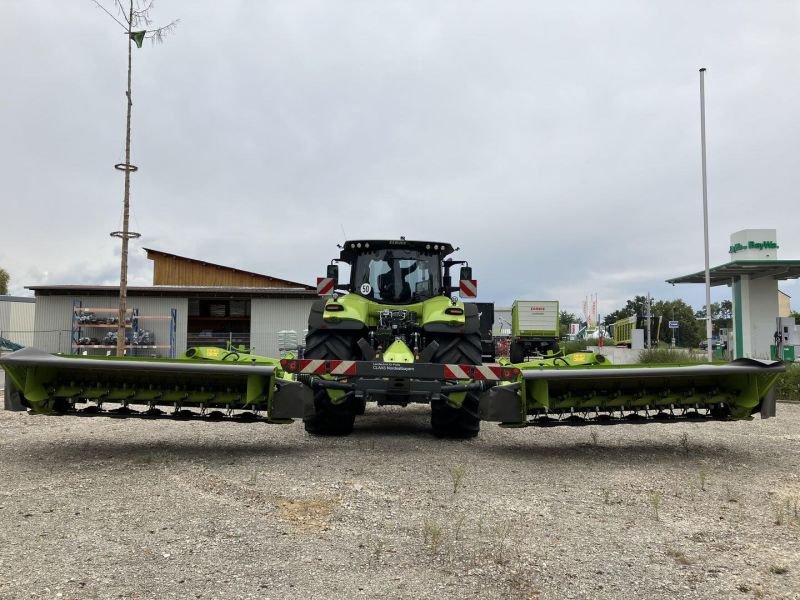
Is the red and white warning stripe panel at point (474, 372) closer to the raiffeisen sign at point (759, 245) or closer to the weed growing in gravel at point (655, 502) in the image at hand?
the weed growing in gravel at point (655, 502)

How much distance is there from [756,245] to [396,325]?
2133 centimetres

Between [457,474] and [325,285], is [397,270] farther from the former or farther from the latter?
[457,474]

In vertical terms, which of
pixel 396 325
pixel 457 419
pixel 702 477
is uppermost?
pixel 396 325

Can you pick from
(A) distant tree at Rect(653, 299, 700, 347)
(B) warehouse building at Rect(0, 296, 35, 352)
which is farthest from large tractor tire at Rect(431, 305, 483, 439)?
(A) distant tree at Rect(653, 299, 700, 347)

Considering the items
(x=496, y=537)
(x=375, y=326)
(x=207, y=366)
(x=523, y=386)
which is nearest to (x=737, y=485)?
(x=523, y=386)

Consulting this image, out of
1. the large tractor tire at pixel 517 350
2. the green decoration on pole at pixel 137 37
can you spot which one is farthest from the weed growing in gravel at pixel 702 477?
the large tractor tire at pixel 517 350

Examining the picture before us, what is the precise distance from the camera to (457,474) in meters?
4.90

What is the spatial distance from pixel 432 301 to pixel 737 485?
393 cm

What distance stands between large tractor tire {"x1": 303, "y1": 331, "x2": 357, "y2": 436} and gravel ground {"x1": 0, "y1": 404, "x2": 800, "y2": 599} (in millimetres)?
328

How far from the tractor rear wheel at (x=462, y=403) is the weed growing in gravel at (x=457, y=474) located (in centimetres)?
127

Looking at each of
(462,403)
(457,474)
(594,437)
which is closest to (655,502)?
(457,474)

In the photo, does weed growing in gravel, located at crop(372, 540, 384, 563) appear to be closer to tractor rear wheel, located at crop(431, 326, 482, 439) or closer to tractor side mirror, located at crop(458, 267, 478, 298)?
tractor rear wheel, located at crop(431, 326, 482, 439)

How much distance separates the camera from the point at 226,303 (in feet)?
101

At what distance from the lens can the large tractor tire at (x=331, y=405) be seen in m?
6.85
